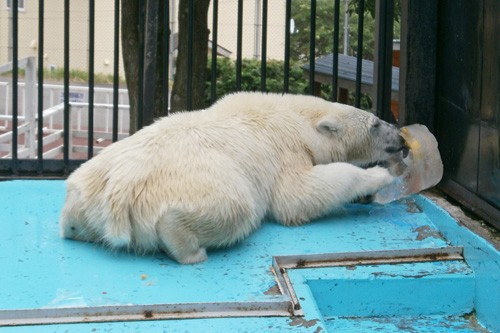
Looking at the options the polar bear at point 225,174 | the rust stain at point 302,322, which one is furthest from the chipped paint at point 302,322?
the polar bear at point 225,174

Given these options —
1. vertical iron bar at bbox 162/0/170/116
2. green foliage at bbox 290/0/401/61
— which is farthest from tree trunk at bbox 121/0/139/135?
green foliage at bbox 290/0/401/61

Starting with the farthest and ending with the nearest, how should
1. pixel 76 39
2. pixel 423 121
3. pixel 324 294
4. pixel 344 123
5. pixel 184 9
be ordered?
pixel 76 39, pixel 184 9, pixel 423 121, pixel 344 123, pixel 324 294

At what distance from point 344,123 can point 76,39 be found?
21.9 metres

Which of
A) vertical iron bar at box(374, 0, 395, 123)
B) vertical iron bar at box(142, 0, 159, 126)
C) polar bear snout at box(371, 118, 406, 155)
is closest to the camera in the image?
polar bear snout at box(371, 118, 406, 155)

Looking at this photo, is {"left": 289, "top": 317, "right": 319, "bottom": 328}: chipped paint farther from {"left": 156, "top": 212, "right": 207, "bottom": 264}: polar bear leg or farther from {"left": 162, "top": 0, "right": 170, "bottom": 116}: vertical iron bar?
{"left": 162, "top": 0, "right": 170, "bottom": 116}: vertical iron bar

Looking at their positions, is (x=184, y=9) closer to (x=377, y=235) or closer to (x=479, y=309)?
(x=377, y=235)

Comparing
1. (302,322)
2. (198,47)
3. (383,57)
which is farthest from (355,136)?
(198,47)

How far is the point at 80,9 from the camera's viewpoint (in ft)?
87.3

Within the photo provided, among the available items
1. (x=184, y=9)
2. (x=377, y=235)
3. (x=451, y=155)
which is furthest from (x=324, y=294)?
(x=184, y=9)

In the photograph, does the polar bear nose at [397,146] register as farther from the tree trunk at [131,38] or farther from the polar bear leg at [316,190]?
the tree trunk at [131,38]

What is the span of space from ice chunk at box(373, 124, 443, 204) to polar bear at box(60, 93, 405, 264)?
5.2 inches

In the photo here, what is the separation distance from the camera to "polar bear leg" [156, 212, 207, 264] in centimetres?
356

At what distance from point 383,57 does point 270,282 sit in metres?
2.09

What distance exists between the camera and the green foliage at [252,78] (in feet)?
48.9
